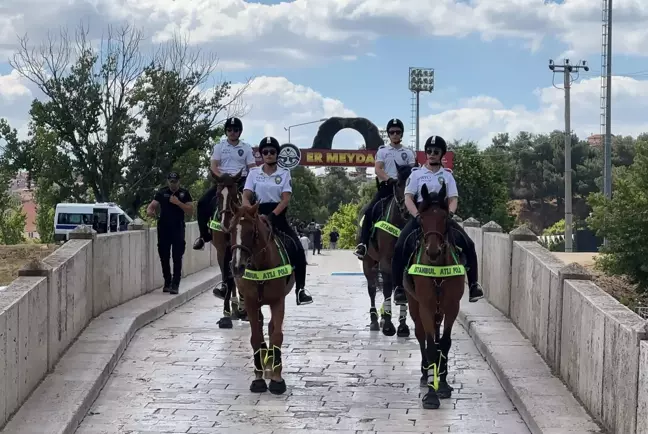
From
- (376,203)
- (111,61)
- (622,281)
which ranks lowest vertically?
(622,281)

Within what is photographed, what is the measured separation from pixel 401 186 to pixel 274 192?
92.1 inches

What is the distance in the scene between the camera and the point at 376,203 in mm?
14039

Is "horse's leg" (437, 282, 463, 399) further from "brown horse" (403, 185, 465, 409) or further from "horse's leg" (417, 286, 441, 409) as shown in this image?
"horse's leg" (417, 286, 441, 409)

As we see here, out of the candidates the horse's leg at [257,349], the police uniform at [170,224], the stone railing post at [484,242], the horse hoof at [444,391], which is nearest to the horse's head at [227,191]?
the horse's leg at [257,349]

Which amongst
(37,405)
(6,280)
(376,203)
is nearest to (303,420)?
(37,405)

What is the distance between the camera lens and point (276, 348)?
10336mm

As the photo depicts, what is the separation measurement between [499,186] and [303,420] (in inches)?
2481

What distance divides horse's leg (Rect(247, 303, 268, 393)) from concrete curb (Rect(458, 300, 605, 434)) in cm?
249

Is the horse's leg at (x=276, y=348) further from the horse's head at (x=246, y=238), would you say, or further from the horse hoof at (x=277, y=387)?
the horse's head at (x=246, y=238)

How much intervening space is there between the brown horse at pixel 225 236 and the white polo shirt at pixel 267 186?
0.38 m

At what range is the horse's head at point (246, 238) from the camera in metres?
9.38

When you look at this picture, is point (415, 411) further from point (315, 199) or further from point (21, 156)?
point (315, 199)

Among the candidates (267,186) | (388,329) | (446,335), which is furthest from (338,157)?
Answer: (446,335)

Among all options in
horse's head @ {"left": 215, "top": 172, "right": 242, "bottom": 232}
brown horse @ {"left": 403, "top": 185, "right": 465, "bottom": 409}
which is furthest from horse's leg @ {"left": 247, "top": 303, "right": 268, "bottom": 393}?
horse's head @ {"left": 215, "top": 172, "right": 242, "bottom": 232}
